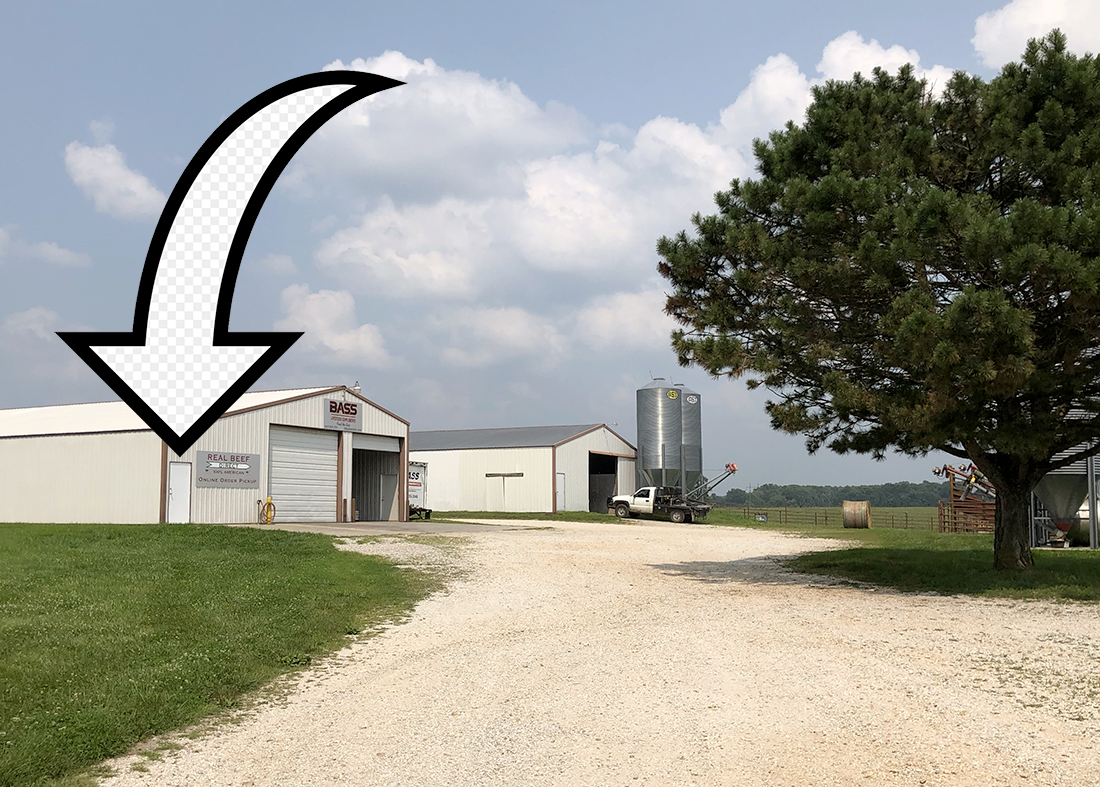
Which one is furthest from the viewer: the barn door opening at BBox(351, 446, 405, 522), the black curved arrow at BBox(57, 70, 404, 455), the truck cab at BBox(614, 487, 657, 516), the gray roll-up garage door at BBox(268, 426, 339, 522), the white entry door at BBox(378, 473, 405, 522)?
the truck cab at BBox(614, 487, 657, 516)

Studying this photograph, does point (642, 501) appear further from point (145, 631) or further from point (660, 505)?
point (145, 631)

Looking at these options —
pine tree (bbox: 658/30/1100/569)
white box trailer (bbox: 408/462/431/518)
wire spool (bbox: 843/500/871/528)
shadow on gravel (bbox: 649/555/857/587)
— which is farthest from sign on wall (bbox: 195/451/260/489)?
wire spool (bbox: 843/500/871/528)

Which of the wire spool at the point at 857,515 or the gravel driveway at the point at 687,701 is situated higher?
the wire spool at the point at 857,515

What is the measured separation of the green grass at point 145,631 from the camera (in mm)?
6539

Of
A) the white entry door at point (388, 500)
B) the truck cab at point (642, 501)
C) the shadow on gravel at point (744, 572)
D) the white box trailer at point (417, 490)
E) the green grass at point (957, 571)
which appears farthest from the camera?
the truck cab at point (642, 501)

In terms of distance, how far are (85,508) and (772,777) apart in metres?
29.0

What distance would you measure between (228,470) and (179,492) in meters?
1.93

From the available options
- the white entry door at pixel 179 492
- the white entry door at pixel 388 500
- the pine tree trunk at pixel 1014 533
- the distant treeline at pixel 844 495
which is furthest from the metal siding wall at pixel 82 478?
the distant treeline at pixel 844 495

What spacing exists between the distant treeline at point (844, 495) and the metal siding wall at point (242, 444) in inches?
4150

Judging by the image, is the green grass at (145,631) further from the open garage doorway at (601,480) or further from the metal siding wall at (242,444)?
the open garage doorway at (601,480)

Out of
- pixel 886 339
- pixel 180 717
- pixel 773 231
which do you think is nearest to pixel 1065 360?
pixel 886 339

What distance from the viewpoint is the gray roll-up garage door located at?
32.5 metres

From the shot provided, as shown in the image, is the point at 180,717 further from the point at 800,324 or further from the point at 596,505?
the point at 596,505

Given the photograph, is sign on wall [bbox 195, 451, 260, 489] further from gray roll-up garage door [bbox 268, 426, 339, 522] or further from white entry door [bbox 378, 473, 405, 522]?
white entry door [bbox 378, 473, 405, 522]
